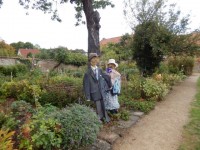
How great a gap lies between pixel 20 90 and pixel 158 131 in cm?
558

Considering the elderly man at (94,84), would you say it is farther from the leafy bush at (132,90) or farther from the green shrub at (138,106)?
the leafy bush at (132,90)

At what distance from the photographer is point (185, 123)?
6414 millimetres

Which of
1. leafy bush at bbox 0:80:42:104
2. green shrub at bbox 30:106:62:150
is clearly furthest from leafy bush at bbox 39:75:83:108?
green shrub at bbox 30:106:62:150

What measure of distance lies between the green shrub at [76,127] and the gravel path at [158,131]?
841 millimetres

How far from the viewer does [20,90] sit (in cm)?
901

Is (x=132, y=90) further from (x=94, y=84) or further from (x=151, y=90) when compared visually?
(x=94, y=84)

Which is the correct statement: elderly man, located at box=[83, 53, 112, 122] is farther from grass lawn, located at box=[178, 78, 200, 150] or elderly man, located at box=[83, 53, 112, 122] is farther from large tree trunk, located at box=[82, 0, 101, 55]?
large tree trunk, located at box=[82, 0, 101, 55]

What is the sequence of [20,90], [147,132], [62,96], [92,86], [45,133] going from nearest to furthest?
[45,133], [92,86], [147,132], [62,96], [20,90]

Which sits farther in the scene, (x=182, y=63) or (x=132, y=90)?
(x=182, y=63)

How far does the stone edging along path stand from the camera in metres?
4.83

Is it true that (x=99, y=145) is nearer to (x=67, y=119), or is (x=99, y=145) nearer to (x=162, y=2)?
(x=67, y=119)

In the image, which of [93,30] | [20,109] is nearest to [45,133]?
[20,109]

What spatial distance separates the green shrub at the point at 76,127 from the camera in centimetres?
404

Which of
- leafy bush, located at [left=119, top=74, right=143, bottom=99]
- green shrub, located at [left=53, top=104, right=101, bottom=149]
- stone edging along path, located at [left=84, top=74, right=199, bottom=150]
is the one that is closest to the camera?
green shrub, located at [left=53, top=104, right=101, bottom=149]
